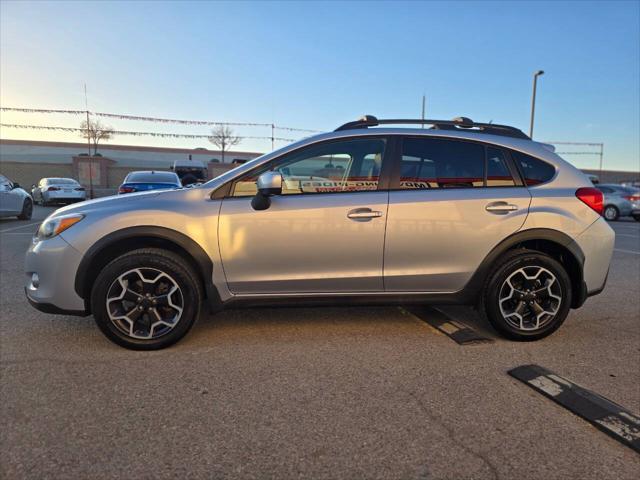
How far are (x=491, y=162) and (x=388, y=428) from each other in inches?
94.1

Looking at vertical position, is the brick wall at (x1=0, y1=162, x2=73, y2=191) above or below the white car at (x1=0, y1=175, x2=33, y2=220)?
above

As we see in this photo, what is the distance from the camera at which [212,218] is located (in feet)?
10.8

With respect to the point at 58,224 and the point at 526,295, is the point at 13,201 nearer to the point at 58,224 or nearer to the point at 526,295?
the point at 58,224

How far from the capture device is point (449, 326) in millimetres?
3875

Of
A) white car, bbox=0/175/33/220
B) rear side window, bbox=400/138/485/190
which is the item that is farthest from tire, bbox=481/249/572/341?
white car, bbox=0/175/33/220

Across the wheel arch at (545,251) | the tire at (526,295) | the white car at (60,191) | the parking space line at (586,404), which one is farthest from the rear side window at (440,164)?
the white car at (60,191)

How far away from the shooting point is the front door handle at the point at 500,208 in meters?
3.48

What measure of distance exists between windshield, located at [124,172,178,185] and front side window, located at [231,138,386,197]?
328 inches

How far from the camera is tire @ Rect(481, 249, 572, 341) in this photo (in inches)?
139

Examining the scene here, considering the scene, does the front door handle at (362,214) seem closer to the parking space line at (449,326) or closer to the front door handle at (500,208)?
the front door handle at (500,208)

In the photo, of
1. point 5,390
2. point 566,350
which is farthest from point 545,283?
point 5,390

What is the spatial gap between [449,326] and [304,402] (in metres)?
1.84

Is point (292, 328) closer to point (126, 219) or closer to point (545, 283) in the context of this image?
point (126, 219)

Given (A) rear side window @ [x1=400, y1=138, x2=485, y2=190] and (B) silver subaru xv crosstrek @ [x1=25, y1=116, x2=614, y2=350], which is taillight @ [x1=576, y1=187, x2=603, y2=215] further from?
(A) rear side window @ [x1=400, y1=138, x2=485, y2=190]
